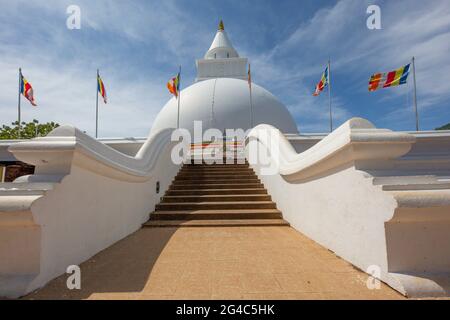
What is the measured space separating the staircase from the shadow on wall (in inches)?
55.3

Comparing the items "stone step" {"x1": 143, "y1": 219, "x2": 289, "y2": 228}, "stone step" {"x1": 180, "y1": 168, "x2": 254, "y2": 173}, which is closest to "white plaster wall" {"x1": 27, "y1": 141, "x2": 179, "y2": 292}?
"stone step" {"x1": 143, "y1": 219, "x2": 289, "y2": 228}

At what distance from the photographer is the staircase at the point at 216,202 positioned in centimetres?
542

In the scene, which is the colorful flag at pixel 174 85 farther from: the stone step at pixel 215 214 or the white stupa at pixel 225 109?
the stone step at pixel 215 214

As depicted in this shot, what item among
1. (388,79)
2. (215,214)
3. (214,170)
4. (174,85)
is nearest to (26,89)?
(174,85)

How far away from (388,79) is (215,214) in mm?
10513

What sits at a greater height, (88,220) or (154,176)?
(154,176)

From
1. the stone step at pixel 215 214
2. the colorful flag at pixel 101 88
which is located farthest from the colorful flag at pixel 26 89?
the stone step at pixel 215 214

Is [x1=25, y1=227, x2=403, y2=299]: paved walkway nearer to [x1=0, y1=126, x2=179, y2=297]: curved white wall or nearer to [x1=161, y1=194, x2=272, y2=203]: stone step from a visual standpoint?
[x1=0, y1=126, x2=179, y2=297]: curved white wall

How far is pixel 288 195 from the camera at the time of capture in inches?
205

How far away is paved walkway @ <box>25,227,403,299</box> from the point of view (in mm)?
2270
